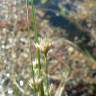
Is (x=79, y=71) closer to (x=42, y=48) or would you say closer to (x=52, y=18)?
(x=52, y=18)

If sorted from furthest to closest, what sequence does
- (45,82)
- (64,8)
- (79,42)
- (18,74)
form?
(64,8) → (79,42) → (18,74) → (45,82)

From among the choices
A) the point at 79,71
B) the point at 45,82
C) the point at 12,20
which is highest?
the point at 45,82

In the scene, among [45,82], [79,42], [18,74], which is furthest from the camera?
[79,42]

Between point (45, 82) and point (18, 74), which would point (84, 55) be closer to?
point (18, 74)

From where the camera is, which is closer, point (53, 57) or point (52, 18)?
point (53, 57)

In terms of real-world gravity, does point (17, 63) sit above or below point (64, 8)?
below

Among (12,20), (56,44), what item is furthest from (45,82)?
(12,20)

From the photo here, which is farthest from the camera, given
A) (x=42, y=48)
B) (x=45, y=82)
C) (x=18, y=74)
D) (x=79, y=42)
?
(x=79, y=42)

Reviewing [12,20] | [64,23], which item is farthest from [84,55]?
[12,20]

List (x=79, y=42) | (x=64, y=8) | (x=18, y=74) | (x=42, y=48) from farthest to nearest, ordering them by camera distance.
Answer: (x=64, y=8) < (x=79, y=42) < (x=18, y=74) < (x=42, y=48)
